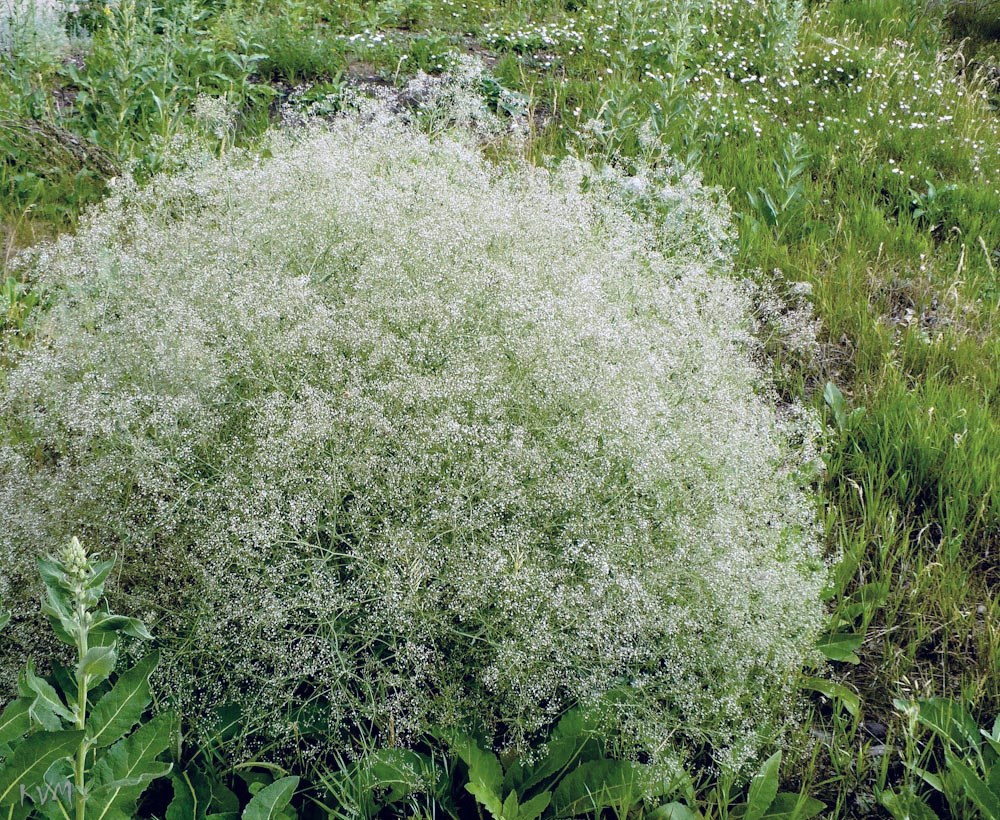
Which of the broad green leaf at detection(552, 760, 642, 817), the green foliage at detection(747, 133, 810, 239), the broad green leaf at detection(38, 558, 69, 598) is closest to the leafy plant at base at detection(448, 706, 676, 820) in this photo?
the broad green leaf at detection(552, 760, 642, 817)

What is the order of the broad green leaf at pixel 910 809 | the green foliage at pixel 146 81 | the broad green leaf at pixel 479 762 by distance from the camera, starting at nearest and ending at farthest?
the broad green leaf at pixel 479 762 < the broad green leaf at pixel 910 809 < the green foliage at pixel 146 81

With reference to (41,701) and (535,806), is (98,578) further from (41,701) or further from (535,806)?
(535,806)

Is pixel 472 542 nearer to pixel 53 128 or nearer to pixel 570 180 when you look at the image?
pixel 570 180

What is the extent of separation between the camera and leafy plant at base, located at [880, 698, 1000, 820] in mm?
1829

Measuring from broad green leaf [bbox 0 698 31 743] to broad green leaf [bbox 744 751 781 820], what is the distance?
1.53 meters

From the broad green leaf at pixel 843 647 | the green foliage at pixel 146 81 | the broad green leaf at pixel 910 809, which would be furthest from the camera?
the green foliage at pixel 146 81

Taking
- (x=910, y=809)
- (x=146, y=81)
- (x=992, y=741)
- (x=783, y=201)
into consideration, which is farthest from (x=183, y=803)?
(x=146, y=81)

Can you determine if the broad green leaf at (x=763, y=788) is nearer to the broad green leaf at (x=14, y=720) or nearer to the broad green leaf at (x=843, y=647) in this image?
the broad green leaf at (x=843, y=647)

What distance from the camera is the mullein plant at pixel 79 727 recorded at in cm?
139

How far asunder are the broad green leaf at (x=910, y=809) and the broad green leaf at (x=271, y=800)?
137 centimetres

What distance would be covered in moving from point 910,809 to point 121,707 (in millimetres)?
1752

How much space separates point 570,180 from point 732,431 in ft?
5.03

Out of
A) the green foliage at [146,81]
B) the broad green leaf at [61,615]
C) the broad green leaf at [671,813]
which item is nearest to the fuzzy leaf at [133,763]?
the broad green leaf at [61,615]

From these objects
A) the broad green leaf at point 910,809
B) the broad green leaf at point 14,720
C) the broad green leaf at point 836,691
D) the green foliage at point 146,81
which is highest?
the broad green leaf at point 14,720
